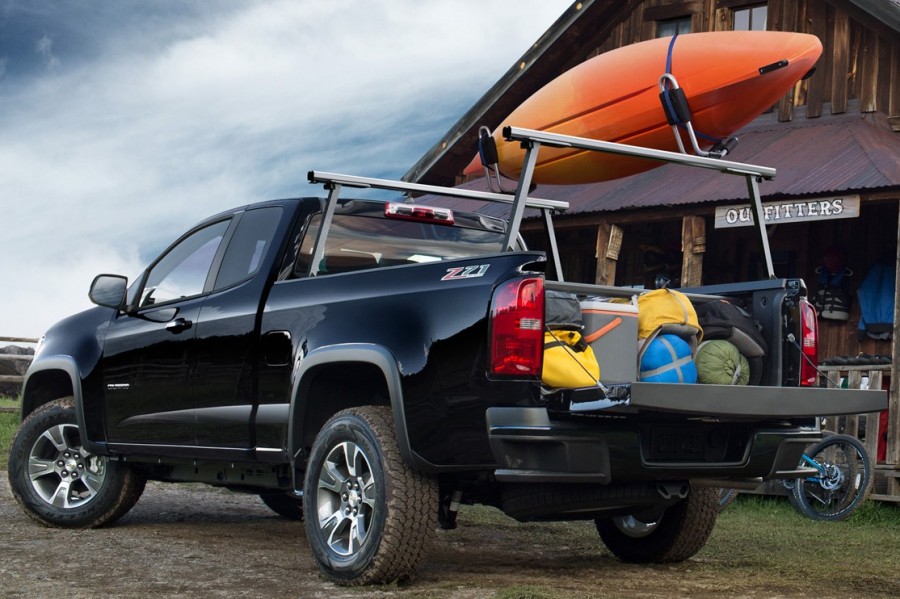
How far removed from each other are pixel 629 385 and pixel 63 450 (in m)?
4.78

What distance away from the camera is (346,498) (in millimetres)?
5680

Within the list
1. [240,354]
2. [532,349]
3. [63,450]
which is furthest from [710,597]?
[63,450]

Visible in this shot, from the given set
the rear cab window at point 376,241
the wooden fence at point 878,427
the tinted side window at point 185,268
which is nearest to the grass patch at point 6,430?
the tinted side window at point 185,268

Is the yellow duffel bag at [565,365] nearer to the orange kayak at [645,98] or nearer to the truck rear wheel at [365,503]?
the truck rear wheel at [365,503]

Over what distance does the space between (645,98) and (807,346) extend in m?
2.12

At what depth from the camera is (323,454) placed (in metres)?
5.79

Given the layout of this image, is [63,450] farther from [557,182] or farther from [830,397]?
→ [830,397]

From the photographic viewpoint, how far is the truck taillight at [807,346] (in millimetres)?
6035

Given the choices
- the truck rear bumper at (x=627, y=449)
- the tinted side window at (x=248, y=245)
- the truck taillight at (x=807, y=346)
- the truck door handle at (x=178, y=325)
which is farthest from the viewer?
the truck door handle at (x=178, y=325)

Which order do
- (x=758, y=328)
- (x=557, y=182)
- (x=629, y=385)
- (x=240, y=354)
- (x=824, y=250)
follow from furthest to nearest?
(x=824, y=250) → (x=557, y=182) → (x=240, y=354) → (x=758, y=328) → (x=629, y=385)

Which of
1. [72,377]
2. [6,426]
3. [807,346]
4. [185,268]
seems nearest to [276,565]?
[185,268]

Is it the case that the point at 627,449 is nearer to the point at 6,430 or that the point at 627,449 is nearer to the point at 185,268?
the point at 185,268

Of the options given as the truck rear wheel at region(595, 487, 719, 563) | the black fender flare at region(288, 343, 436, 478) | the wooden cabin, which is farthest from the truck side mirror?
the wooden cabin

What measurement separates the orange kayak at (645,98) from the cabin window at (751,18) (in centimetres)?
790
